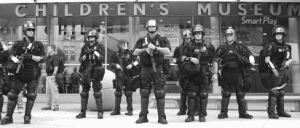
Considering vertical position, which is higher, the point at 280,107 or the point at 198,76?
the point at 198,76

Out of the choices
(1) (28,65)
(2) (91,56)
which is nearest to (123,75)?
(2) (91,56)

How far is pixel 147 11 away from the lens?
1498cm

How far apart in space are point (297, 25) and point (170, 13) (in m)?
5.46

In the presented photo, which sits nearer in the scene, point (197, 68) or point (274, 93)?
point (197, 68)

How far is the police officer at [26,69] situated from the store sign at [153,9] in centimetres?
744

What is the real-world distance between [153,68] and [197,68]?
38.6 inches

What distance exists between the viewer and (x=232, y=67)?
27.1 feet

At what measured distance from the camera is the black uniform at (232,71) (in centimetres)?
827

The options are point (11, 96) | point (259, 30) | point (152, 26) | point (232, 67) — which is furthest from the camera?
point (259, 30)

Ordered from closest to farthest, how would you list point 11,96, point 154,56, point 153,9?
point 11,96
point 154,56
point 153,9

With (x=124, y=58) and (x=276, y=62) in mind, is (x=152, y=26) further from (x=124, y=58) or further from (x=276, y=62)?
(x=276, y=62)

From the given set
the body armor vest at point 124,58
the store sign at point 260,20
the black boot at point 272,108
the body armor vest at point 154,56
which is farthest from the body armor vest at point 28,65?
the store sign at point 260,20

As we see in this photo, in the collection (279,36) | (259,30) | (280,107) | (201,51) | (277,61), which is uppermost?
(259,30)

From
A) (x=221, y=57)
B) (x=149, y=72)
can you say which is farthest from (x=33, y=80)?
(x=221, y=57)
